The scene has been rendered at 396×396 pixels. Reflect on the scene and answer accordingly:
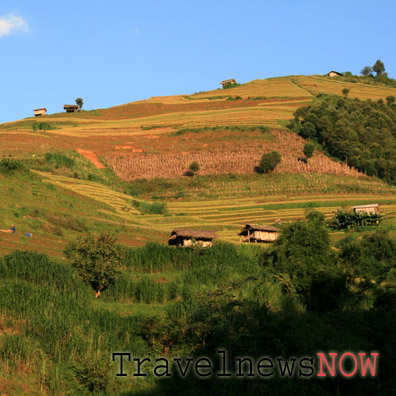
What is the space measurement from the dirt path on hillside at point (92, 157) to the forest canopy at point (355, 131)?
110ft

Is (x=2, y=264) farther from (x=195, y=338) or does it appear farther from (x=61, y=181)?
(x=61, y=181)

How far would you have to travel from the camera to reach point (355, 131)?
331 ft

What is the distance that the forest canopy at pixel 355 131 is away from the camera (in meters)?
91.9

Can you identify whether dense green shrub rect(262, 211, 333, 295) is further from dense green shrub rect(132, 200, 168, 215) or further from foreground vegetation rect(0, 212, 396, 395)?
dense green shrub rect(132, 200, 168, 215)

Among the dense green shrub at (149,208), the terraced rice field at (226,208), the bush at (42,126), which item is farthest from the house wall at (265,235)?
the bush at (42,126)

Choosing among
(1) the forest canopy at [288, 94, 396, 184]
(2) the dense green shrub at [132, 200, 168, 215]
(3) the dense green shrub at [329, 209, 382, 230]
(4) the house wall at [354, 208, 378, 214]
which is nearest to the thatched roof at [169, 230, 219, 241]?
(3) the dense green shrub at [329, 209, 382, 230]

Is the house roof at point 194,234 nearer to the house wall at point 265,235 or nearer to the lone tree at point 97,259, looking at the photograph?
the house wall at point 265,235

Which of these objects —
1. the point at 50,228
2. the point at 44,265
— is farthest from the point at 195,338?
the point at 50,228

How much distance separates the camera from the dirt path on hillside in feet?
295

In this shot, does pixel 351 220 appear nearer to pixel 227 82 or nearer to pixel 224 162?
pixel 224 162

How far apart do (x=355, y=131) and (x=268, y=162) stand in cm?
2172

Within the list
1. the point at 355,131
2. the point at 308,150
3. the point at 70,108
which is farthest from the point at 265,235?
the point at 70,108

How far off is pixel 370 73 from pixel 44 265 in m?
142

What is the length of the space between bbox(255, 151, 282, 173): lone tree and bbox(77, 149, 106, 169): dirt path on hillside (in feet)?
74.8
